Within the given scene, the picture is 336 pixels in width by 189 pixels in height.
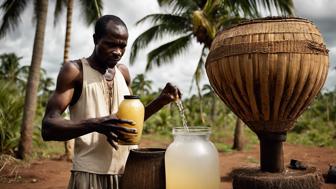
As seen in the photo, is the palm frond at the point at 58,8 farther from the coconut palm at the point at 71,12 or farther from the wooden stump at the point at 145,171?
the wooden stump at the point at 145,171

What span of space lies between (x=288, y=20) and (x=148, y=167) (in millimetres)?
757

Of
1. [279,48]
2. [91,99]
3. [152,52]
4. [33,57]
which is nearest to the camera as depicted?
[279,48]

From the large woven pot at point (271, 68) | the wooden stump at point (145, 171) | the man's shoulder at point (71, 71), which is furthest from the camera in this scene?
the man's shoulder at point (71, 71)

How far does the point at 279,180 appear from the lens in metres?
1.26

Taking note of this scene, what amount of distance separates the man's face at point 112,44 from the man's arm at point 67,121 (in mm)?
129

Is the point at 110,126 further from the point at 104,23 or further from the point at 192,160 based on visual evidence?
the point at 104,23

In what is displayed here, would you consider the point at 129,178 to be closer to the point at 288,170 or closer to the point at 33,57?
the point at 288,170

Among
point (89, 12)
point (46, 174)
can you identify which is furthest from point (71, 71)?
point (89, 12)

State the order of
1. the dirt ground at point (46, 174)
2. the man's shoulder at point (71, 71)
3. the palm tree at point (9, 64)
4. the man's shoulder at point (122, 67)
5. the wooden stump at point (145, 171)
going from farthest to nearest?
1. the palm tree at point (9, 64)
2. the dirt ground at point (46, 174)
3. the man's shoulder at point (122, 67)
4. the man's shoulder at point (71, 71)
5. the wooden stump at point (145, 171)

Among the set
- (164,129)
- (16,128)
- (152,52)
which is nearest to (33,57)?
(16,128)

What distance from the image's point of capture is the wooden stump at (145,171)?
135 centimetres

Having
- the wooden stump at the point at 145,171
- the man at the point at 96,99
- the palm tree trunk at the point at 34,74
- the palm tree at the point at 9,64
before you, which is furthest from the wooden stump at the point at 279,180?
the palm tree at the point at 9,64

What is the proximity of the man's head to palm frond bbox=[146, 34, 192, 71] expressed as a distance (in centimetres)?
1064

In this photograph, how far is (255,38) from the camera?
1.22 metres
